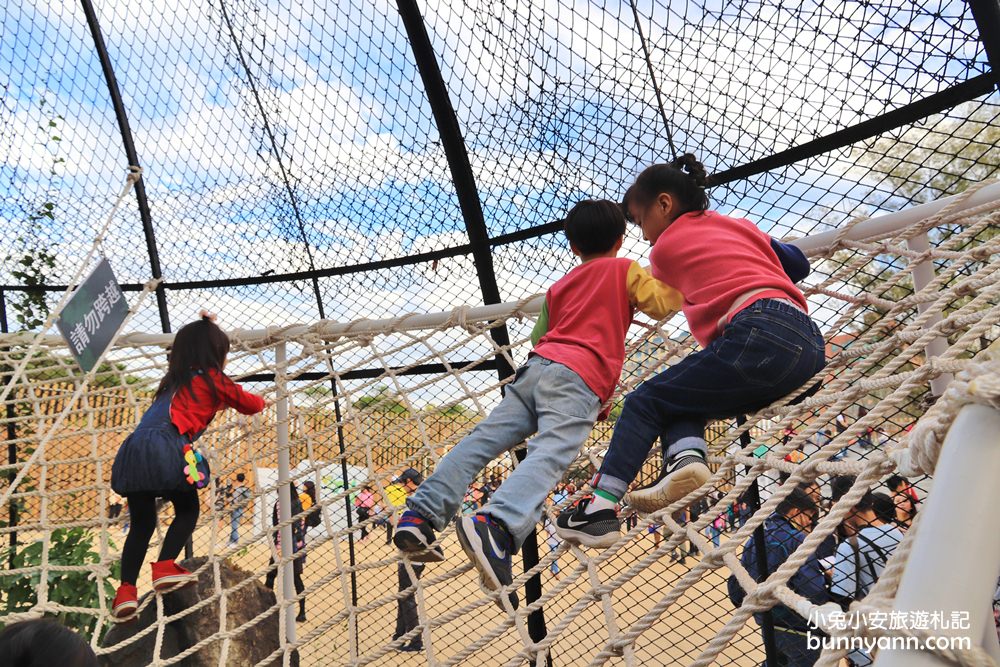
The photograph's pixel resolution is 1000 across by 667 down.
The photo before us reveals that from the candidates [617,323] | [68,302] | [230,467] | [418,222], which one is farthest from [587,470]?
[68,302]

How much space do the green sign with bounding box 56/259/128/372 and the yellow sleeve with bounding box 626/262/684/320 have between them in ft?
5.56

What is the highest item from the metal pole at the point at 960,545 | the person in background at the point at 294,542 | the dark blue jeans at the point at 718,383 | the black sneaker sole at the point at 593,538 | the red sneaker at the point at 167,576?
the person in background at the point at 294,542

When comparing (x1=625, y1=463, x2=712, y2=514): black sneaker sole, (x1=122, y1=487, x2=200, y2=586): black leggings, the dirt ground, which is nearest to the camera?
(x1=625, y1=463, x2=712, y2=514): black sneaker sole

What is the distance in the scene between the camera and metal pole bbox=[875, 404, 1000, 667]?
49 centimetres

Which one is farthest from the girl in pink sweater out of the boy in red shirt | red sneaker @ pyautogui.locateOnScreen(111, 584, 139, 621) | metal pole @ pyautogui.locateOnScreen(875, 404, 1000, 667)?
red sneaker @ pyautogui.locateOnScreen(111, 584, 139, 621)

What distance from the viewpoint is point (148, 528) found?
7.31ft

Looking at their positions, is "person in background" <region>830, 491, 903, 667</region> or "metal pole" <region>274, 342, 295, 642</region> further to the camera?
"metal pole" <region>274, 342, 295, 642</region>

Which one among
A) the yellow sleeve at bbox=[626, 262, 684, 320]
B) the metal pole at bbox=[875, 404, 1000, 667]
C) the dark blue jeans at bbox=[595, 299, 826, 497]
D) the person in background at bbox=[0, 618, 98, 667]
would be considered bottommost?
the metal pole at bbox=[875, 404, 1000, 667]

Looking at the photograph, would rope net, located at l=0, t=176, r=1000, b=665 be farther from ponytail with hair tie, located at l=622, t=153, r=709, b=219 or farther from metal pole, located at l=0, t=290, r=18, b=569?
ponytail with hair tie, located at l=622, t=153, r=709, b=219

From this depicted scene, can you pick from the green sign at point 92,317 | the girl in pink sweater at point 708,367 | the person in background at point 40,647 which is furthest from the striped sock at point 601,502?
Result: the green sign at point 92,317

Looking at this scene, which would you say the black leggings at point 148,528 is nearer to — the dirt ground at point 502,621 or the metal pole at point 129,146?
the dirt ground at point 502,621

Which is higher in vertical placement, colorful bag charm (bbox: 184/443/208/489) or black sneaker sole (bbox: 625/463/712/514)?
colorful bag charm (bbox: 184/443/208/489)

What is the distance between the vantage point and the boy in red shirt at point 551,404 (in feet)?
4.62

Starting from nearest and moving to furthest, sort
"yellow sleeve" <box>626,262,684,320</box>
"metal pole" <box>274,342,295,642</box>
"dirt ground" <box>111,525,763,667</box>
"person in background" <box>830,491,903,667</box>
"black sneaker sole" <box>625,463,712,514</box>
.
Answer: "black sneaker sole" <box>625,463,712,514</box> → "yellow sleeve" <box>626,262,684,320</box> → "person in background" <box>830,491,903,667</box> → "metal pole" <box>274,342,295,642</box> → "dirt ground" <box>111,525,763,667</box>
